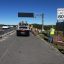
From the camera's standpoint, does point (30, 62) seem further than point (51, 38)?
No

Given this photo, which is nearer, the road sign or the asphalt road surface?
the asphalt road surface

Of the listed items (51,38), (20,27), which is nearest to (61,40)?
(51,38)

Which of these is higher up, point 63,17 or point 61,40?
point 63,17

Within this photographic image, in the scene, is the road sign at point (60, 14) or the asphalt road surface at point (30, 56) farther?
the road sign at point (60, 14)

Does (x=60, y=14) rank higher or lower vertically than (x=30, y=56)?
higher

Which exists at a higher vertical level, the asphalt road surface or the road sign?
the road sign

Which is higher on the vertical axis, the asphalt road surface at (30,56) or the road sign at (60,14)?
the road sign at (60,14)

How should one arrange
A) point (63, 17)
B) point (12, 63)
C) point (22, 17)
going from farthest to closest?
point (22, 17) → point (63, 17) → point (12, 63)

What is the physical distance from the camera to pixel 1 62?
13141mm

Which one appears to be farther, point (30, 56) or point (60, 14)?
point (60, 14)

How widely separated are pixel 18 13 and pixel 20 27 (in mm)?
42794

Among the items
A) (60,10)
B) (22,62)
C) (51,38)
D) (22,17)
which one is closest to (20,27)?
(51,38)

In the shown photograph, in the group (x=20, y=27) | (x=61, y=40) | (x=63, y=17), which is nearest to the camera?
(x=63, y=17)

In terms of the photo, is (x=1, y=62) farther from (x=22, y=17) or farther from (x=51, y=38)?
(x=22, y=17)
